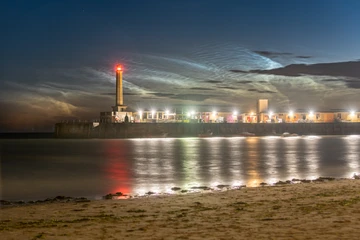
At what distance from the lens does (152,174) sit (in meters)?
23.4

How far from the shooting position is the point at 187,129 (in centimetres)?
8719

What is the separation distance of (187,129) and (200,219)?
259 ft

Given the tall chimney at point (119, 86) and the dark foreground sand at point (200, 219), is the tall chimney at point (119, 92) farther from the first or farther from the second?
the dark foreground sand at point (200, 219)

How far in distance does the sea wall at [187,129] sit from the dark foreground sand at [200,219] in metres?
72.0

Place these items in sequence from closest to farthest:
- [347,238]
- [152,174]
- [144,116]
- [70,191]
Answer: [347,238] < [70,191] < [152,174] < [144,116]

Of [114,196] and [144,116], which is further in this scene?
[144,116]

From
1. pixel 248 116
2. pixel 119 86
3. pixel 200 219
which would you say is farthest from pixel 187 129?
pixel 200 219

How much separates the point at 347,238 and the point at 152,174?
58.5 feet

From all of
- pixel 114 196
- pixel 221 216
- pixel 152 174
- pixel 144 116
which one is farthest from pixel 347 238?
pixel 144 116

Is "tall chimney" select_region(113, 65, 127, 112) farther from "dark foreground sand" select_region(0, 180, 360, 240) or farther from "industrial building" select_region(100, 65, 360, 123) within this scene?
"dark foreground sand" select_region(0, 180, 360, 240)

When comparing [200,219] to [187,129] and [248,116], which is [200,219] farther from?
[248,116]

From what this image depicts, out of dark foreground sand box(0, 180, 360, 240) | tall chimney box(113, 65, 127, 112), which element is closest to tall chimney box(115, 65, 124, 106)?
tall chimney box(113, 65, 127, 112)

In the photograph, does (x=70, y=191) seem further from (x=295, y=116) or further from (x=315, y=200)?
(x=295, y=116)

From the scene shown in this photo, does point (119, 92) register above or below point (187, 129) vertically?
above
